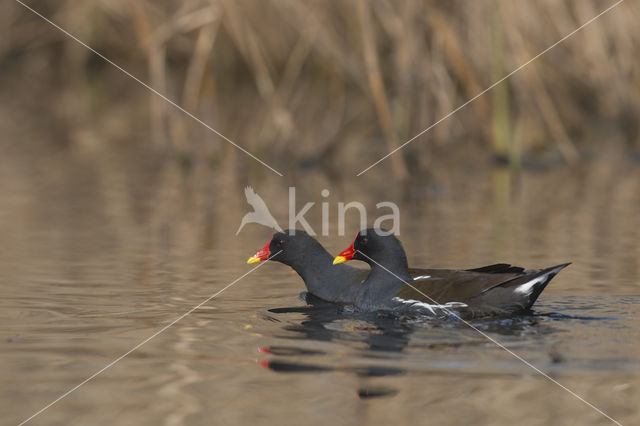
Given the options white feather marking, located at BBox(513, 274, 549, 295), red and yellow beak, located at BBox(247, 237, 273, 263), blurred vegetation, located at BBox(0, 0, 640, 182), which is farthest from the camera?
blurred vegetation, located at BBox(0, 0, 640, 182)

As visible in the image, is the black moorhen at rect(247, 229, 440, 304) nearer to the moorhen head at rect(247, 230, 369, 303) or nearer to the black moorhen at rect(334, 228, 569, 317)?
the moorhen head at rect(247, 230, 369, 303)

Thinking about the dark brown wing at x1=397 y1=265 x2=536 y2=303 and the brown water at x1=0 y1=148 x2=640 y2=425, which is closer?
the brown water at x1=0 y1=148 x2=640 y2=425

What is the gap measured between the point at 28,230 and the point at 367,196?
3259 millimetres

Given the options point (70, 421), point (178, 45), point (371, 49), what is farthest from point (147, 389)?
point (178, 45)

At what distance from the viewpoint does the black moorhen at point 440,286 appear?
6172 millimetres

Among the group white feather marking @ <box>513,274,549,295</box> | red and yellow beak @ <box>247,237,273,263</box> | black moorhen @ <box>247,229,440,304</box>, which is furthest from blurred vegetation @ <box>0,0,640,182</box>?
white feather marking @ <box>513,274,549,295</box>

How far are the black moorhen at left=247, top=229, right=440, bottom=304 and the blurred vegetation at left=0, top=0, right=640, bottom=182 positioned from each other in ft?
8.33

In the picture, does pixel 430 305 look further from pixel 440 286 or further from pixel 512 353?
pixel 512 353

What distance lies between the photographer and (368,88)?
11.8m

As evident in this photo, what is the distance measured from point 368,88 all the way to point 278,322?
6047 mm

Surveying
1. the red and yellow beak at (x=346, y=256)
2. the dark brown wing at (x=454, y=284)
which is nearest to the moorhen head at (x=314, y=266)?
the red and yellow beak at (x=346, y=256)

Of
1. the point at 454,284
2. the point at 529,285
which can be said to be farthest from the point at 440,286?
the point at 529,285

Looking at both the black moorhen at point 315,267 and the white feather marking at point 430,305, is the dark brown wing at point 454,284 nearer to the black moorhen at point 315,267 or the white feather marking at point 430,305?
the white feather marking at point 430,305

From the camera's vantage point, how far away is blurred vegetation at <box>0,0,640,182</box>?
10961 mm
